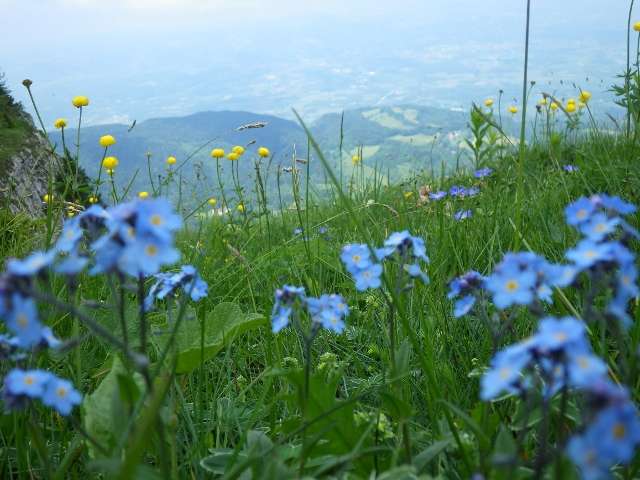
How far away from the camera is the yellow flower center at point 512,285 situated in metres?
1.07

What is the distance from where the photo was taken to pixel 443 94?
17262cm

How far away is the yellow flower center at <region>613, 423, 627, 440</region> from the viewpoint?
0.75 meters

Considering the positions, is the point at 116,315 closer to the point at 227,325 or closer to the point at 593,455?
the point at 227,325

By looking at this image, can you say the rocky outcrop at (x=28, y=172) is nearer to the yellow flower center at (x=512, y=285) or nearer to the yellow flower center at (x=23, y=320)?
the yellow flower center at (x=23, y=320)

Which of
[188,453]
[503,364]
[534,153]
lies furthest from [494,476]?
[534,153]

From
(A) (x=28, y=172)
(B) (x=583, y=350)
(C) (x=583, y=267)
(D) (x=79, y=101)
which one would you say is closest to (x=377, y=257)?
(C) (x=583, y=267)

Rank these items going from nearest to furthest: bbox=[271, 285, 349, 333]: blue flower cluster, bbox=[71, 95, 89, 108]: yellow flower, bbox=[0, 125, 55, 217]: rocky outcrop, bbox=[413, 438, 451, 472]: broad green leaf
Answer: bbox=[413, 438, 451, 472]: broad green leaf < bbox=[271, 285, 349, 333]: blue flower cluster < bbox=[71, 95, 89, 108]: yellow flower < bbox=[0, 125, 55, 217]: rocky outcrop

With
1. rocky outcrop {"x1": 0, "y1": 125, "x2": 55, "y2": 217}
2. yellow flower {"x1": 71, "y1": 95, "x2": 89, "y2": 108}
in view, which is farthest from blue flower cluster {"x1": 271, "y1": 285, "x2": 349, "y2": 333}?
rocky outcrop {"x1": 0, "y1": 125, "x2": 55, "y2": 217}

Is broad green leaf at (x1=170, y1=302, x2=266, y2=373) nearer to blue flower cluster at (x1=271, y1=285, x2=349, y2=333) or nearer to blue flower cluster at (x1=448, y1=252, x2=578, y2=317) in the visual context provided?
blue flower cluster at (x1=271, y1=285, x2=349, y2=333)

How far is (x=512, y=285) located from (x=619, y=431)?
0.37 meters

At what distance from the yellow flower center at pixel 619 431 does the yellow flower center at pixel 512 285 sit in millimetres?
357

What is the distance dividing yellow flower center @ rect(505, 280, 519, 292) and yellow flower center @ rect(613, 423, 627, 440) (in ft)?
1.17

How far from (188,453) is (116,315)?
105cm

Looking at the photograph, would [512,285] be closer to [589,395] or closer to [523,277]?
[523,277]
